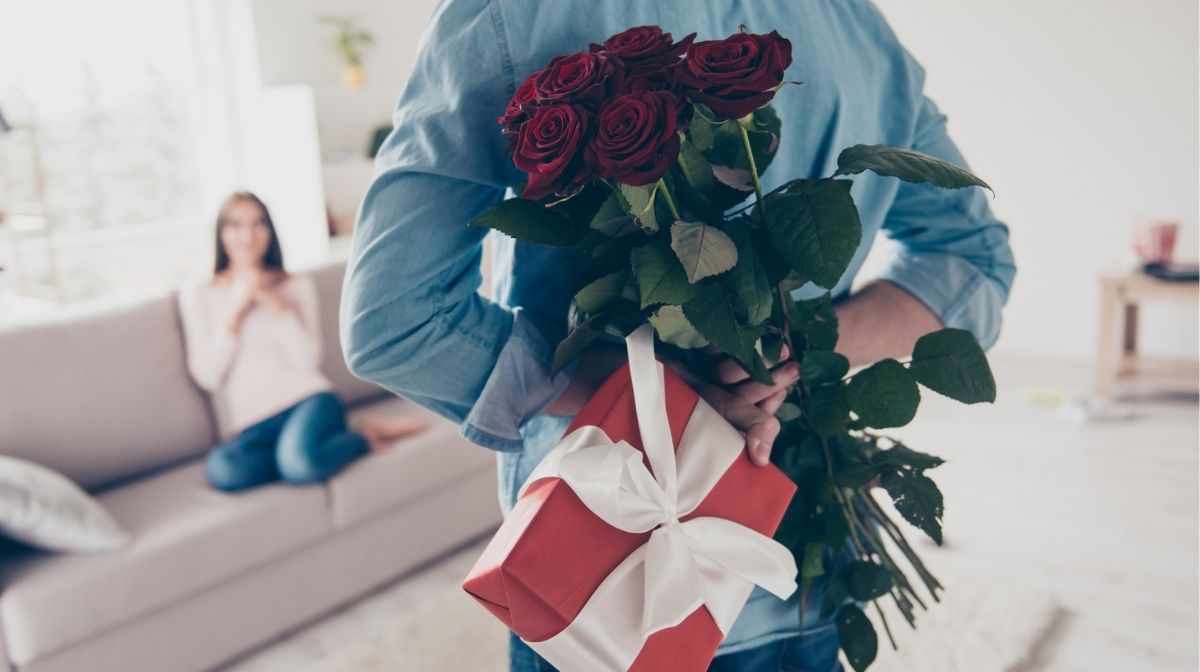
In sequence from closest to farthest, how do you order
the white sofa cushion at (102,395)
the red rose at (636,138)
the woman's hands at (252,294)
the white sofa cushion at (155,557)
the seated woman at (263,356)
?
the red rose at (636,138) → the white sofa cushion at (155,557) → the white sofa cushion at (102,395) → the seated woman at (263,356) → the woman's hands at (252,294)

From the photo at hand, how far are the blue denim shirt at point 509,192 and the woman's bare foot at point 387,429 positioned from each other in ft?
6.66

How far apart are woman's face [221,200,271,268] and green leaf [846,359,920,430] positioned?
2454 mm

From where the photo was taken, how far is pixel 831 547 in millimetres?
900

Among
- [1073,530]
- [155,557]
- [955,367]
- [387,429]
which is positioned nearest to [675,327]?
[955,367]

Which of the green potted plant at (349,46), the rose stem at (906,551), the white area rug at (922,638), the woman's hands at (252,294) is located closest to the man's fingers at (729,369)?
the rose stem at (906,551)

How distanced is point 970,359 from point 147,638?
2.16 metres

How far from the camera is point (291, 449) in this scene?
→ 8.66 ft

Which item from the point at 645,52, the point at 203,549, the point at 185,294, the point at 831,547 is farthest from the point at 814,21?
the point at 185,294

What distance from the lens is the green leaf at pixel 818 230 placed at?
2.14 feet

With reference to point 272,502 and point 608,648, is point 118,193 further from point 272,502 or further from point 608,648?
point 608,648

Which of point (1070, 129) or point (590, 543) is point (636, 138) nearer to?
point (590, 543)

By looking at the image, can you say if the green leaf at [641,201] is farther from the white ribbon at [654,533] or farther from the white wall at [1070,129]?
the white wall at [1070,129]

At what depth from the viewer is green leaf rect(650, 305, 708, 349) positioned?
2.24ft

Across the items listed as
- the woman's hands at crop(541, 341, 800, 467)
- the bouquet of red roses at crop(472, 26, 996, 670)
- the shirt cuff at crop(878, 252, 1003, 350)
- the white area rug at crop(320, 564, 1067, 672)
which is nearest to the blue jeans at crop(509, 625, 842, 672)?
the bouquet of red roses at crop(472, 26, 996, 670)
